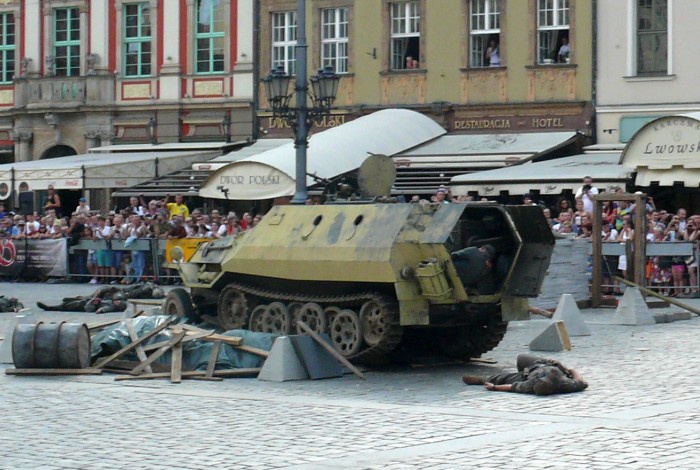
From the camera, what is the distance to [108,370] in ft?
56.2

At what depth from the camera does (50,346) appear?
16.8m

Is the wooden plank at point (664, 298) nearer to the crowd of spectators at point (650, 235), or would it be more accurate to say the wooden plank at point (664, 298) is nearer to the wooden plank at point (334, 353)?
the crowd of spectators at point (650, 235)

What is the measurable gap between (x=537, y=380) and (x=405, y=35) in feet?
78.8

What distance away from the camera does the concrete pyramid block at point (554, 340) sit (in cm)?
1861

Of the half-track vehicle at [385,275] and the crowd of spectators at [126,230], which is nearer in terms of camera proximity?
the half-track vehicle at [385,275]

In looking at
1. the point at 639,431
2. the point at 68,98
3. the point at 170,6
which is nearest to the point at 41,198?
the point at 68,98

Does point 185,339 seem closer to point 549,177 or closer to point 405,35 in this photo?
point 549,177

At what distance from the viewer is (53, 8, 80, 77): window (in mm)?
43094

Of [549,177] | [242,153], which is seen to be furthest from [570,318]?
[242,153]

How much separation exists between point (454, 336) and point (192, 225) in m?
14.5

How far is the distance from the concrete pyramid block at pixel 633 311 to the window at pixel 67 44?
2413 centimetres

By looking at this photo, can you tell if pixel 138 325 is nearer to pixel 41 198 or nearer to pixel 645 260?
pixel 645 260

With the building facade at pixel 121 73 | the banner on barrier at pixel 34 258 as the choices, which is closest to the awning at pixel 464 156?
the building facade at pixel 121 73

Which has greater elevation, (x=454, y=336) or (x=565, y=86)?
(x=565, y=86)
